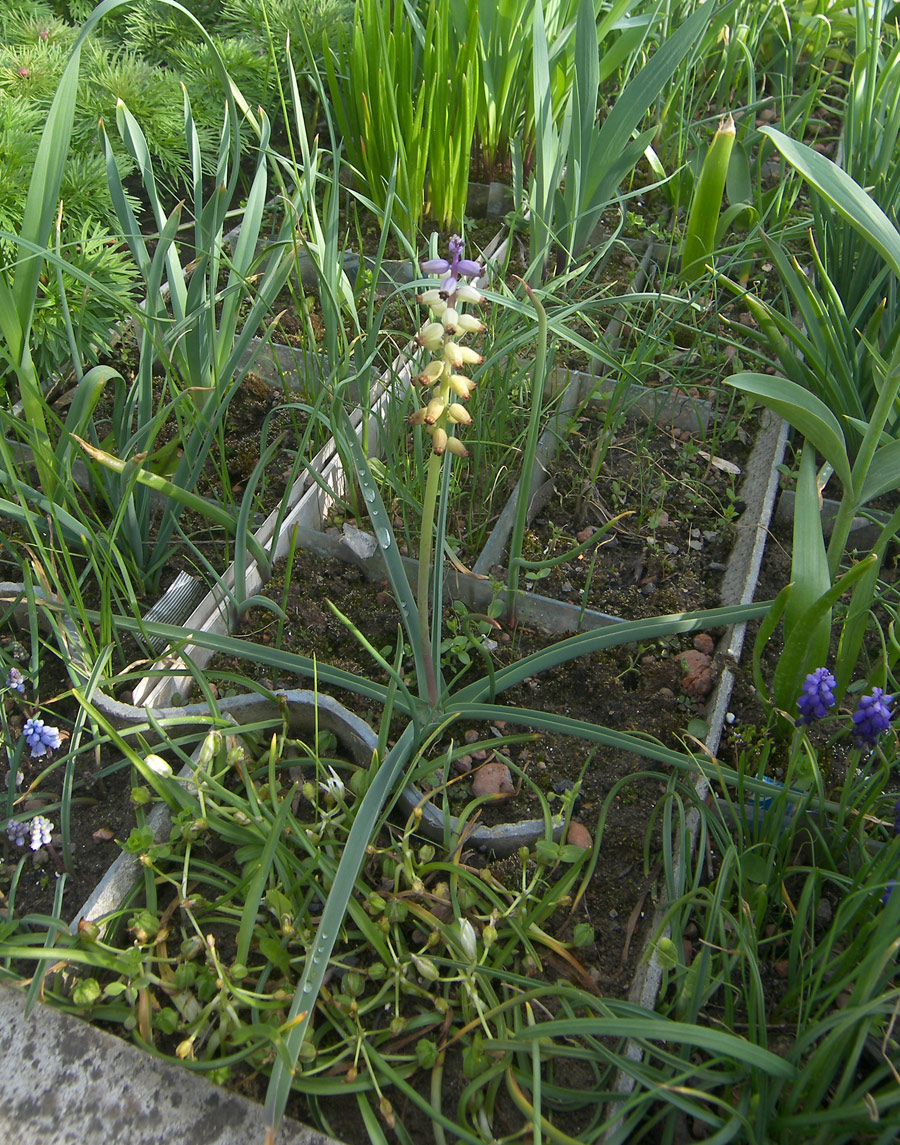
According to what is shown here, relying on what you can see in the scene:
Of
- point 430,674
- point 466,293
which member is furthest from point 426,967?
point 466,293

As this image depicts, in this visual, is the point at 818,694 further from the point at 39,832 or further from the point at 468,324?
the point at 39,832

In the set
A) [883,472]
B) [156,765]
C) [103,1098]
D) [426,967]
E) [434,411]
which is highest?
[434,411]

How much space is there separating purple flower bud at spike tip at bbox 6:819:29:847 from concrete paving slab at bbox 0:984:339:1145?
229 millimetres

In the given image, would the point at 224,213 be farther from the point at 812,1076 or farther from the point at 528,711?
the point at 812,1076

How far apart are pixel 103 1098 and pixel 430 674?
2.11 ft

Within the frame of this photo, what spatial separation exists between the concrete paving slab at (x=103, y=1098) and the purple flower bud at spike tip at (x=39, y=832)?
21 centimetres

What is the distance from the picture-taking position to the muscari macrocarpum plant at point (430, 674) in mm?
936

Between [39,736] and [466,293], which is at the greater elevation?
[466,293]

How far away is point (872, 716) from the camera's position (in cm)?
105

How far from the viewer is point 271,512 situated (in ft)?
5.32

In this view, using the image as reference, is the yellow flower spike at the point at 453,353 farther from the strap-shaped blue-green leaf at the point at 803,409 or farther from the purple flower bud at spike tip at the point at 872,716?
the purple flower bud at spike tip at the point at 872,716

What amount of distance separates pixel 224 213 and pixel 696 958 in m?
1.35

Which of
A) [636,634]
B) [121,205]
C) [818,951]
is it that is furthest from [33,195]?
[818,951]

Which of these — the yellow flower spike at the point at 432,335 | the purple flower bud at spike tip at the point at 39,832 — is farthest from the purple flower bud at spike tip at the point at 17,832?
the yellow flower spike at the point at 432,335
